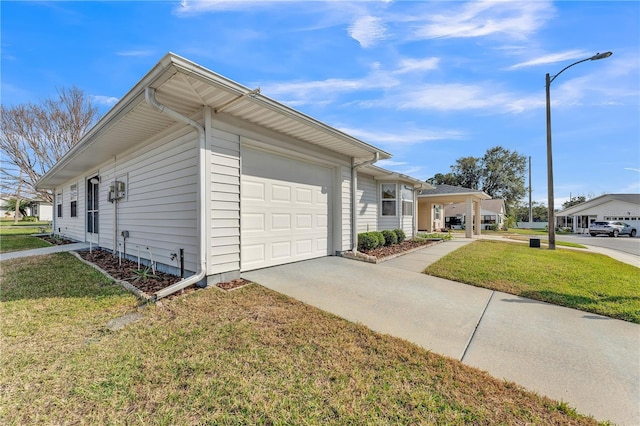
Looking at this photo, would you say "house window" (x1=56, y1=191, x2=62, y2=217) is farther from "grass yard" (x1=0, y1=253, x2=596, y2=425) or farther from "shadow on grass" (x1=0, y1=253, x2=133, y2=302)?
"grass yard" (x1=0, y1=253, x2=596, y2=425)

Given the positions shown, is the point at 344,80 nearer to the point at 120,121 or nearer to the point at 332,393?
the point at 120,121

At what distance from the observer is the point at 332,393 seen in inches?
77.9

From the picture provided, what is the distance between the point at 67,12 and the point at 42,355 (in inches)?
247

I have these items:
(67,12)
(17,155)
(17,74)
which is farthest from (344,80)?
(17,155)

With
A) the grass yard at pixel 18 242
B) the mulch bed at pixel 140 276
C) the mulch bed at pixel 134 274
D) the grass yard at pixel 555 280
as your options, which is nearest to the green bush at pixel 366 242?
the grass yard at pixel 555 280

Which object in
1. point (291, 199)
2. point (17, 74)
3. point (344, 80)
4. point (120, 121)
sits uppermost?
point (17, 74)

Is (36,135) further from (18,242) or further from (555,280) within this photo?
(555,280)

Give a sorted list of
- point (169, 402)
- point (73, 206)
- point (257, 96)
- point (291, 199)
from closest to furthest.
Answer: point (169, 402) → point (257, 96) → point (291, 199) → point (73, 206)

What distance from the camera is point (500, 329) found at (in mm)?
3219

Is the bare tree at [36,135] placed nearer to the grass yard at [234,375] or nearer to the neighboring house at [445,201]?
the grass yard at [234,375]

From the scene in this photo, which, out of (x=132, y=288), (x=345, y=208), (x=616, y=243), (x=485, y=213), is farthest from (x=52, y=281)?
(x=485, y=213)

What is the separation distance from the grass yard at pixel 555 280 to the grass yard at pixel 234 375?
327 centimetres

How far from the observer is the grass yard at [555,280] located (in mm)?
4160

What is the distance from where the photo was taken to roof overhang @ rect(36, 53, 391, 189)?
3484 millimetres
